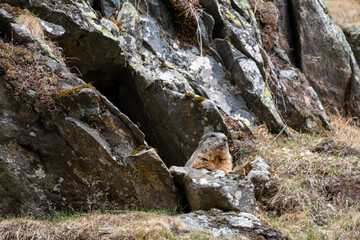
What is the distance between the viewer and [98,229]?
4.83 metres

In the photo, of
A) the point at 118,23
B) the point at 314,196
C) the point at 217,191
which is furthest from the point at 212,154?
the point at 118,23

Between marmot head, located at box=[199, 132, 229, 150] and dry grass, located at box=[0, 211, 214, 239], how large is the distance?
238 centimetres

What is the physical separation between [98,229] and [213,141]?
319 centimetres

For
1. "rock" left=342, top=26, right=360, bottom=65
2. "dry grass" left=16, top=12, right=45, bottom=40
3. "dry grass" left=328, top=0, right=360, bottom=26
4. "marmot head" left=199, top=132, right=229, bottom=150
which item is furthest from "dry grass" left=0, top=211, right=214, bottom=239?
"dry grass" left=328, top=0, right=360, bottom=26

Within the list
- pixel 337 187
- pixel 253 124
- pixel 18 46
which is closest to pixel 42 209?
pixel 18 46

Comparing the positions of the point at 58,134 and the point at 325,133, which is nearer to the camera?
the point at 58,134

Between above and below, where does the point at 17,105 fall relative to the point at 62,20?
below

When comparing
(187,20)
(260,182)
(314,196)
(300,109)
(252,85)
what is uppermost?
(187,20)

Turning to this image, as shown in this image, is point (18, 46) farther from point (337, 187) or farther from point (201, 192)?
point (337, 187)

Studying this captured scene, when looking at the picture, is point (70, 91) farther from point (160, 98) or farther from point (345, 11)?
point (345, 11)

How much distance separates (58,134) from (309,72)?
10.4m

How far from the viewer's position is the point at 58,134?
5684mm

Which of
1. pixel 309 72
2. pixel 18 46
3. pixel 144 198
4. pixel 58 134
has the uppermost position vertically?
pixel 309 72

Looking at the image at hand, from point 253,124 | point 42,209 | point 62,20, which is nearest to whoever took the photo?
point 42,209
